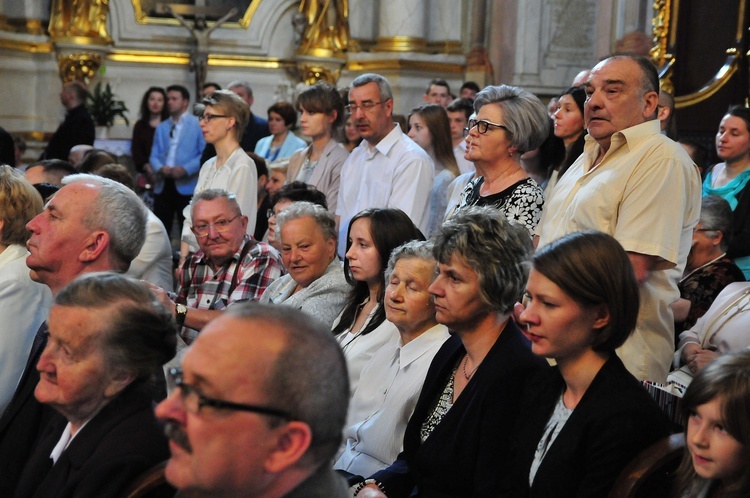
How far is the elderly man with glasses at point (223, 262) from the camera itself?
487 cm

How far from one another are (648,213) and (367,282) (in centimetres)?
116

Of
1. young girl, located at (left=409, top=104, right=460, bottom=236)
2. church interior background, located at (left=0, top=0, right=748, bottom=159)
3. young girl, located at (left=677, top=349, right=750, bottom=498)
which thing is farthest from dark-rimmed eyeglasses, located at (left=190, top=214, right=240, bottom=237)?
church interior background, located at (left=0, top=0, right=748, bottom=159)

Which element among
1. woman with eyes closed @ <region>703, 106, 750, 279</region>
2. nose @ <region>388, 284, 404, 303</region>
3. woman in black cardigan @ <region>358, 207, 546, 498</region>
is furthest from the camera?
woman with eyes closed @ <region>703, 106, 750, 279</region>

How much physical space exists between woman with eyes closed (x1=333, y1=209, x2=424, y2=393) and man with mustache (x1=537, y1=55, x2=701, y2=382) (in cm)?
71

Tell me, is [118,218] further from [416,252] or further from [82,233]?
[416,252]

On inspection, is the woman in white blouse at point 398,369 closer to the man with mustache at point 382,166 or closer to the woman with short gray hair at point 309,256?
the woman with short gray hair at point 309,256

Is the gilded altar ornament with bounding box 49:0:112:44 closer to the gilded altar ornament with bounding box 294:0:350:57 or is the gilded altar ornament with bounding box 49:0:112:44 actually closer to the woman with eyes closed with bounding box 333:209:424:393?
the gilded altar ornament with bounding box 294:0:350:57

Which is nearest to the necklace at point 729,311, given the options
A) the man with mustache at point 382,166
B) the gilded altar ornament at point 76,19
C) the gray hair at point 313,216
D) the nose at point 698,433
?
the nose at point 698,433

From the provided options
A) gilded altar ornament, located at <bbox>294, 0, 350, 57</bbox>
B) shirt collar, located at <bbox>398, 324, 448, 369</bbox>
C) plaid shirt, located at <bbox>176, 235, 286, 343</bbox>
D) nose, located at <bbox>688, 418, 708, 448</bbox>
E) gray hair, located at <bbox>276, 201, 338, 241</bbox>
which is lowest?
plaid shirt, located at <bbox>176, 235, 286, 343</bbox>

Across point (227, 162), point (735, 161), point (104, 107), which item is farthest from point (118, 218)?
point (104, 107)

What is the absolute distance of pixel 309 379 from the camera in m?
1.73

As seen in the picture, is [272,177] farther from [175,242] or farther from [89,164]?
[175,242]

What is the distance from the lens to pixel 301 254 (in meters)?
4.50

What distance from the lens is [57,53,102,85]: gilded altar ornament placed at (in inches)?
450
